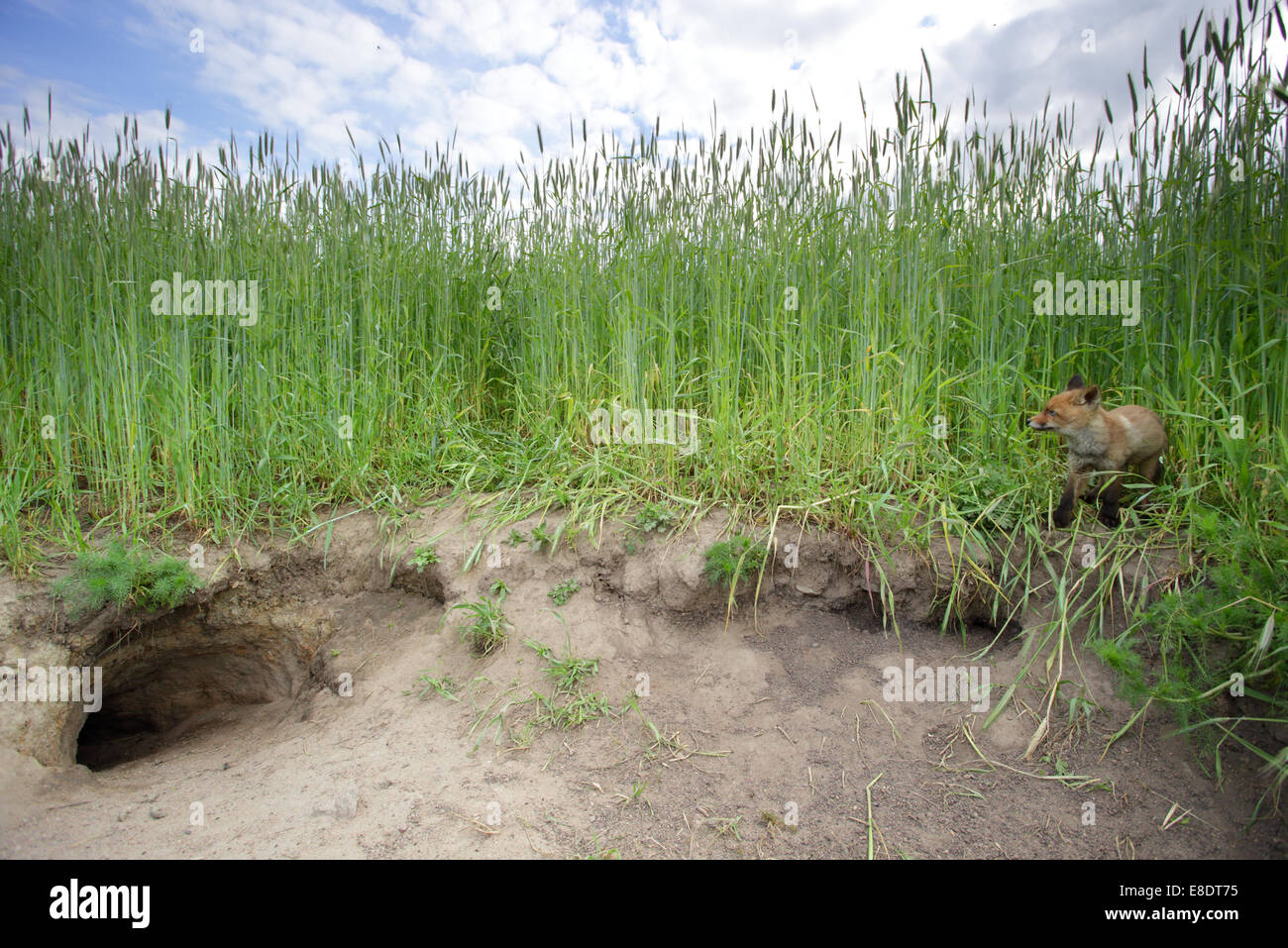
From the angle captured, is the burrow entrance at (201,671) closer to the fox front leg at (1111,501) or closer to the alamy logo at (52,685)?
the alamy logo at (52,685)

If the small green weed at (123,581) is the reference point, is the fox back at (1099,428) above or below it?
above

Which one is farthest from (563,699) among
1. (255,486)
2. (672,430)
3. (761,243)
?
(761,243)

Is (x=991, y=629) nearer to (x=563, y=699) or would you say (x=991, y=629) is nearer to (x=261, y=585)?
(x=563, y=699)

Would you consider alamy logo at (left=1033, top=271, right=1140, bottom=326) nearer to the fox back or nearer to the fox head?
the fox back

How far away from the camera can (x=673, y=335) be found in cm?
354

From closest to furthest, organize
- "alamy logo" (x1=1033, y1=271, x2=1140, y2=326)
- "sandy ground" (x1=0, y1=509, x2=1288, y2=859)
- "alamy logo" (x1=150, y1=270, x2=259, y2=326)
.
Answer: "sandy ground" (x1=0, y1=509, x2=1288, y2=859)
"alamy logo" (x1=1033, y1=271, x2=1140, y2=326)
"alamy logo" (x1=150, y1=270, x2=259, y2=326)

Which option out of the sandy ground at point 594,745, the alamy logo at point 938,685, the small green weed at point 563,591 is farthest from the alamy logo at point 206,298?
the alamy logo at point 938,685

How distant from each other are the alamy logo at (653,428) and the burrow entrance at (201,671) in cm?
189

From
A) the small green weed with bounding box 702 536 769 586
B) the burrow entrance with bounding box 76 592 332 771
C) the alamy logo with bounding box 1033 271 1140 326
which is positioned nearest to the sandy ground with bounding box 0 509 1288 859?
the burrow entrance with bounding box 76 592 332 771

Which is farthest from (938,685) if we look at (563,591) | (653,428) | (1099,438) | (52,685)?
(52,685)

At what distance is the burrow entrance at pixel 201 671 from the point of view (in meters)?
3.49

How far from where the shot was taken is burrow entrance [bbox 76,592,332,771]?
3.49 m

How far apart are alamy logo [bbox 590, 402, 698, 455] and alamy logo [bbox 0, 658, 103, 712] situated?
9.13 ft

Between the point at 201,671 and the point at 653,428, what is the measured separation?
9.53ft
